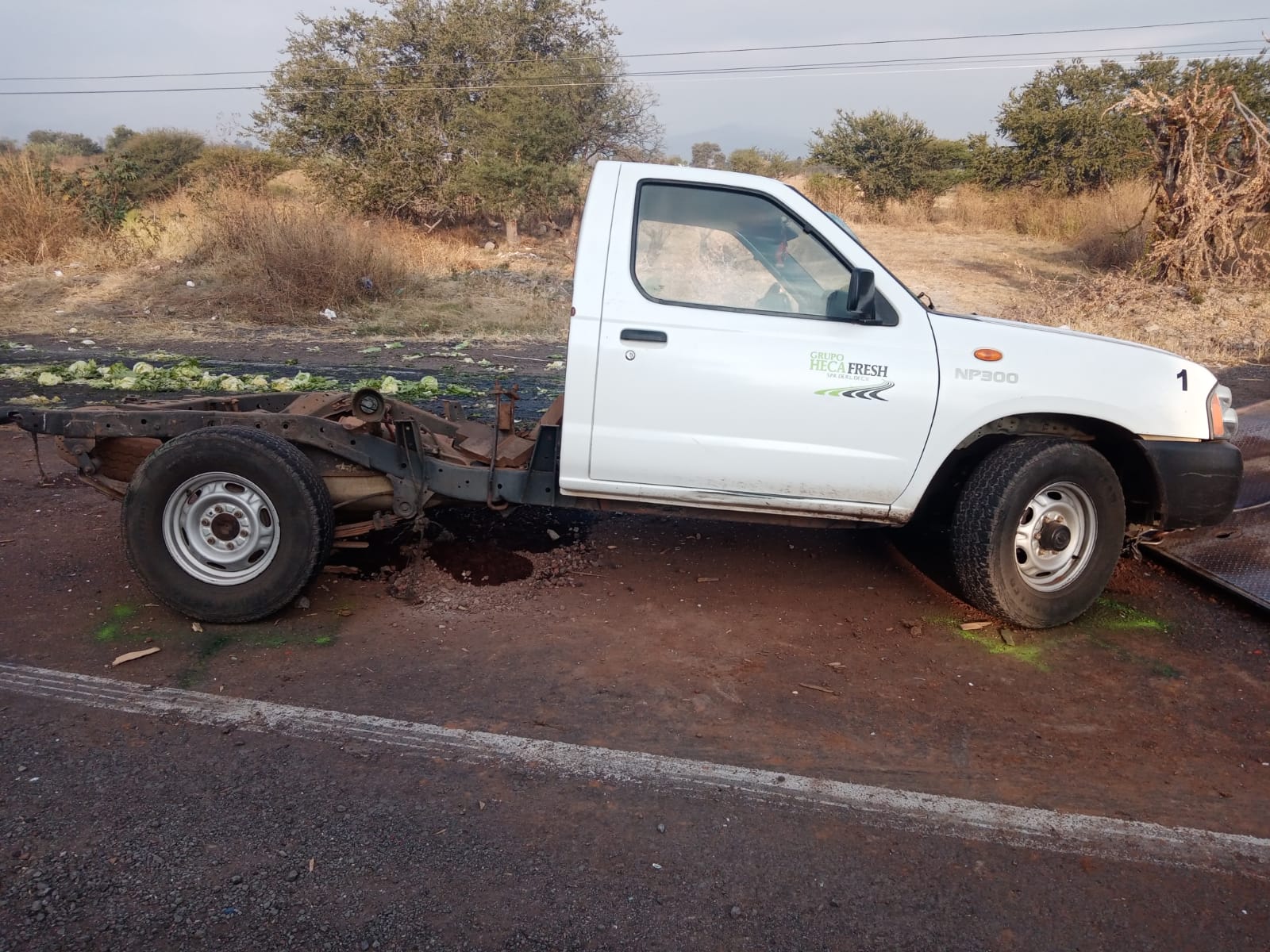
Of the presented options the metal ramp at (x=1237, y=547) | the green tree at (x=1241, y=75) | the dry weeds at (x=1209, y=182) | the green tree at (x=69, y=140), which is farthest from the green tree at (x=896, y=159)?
the green tree at (x=69, y=140)

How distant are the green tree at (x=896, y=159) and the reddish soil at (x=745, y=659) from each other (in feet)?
94.9

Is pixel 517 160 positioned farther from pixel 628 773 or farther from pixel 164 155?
pixel 628 773

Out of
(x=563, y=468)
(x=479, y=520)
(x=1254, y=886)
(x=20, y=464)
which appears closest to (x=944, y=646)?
(x=1254, y=886)

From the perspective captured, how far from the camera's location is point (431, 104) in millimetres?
26938

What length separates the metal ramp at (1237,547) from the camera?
534 cm

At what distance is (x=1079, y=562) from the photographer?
4.87 m

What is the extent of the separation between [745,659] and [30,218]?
1930cm

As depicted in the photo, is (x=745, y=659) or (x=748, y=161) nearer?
(x=745, y=659)

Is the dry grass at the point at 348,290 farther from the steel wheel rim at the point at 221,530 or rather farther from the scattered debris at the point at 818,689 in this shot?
the scattered debris at the point at 818,689

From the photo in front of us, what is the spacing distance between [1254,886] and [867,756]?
1.28 meters

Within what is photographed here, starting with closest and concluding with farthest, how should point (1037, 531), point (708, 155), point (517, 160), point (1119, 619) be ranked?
point (1037, 531) → point (1119, 619) → point (517, 160) → point (708, 155)

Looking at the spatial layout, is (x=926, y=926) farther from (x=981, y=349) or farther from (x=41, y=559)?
(x=41, y=559)

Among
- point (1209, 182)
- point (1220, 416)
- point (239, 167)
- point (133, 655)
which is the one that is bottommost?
point (133, 655)

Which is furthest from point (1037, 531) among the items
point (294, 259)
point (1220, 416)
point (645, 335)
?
point (294, 259)
